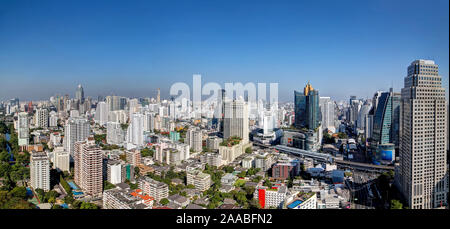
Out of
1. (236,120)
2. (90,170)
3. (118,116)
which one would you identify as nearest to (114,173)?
(90,170)

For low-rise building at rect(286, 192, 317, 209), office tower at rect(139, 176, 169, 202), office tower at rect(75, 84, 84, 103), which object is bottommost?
office tower at rect(139, 176, 169, 202)

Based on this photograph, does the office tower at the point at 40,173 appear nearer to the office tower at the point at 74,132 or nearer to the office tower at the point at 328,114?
the office tower at the point at 74,132

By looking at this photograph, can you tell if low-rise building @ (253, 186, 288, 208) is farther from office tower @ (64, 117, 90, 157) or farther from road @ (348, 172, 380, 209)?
office tower @ (64, 117, 90, 157)

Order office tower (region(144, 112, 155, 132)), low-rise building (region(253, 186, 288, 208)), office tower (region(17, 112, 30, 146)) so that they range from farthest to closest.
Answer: office tower (region(144, 112, 155, 132)) < office tower (region(17, 112, 30, 146)) < low-rise building (region(253, 186, 288, 208))

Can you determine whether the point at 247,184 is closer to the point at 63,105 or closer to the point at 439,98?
the point at 439,98

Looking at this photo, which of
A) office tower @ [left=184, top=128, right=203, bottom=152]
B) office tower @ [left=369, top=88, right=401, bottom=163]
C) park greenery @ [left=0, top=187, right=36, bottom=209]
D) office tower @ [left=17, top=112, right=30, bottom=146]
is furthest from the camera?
office tower @ [left=184, top=128, right=203, bottom=152]

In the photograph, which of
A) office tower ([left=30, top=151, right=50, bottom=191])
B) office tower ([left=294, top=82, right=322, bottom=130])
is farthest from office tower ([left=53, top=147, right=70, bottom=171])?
office tower ([left=294, top=82, right=322, bottom=130])
